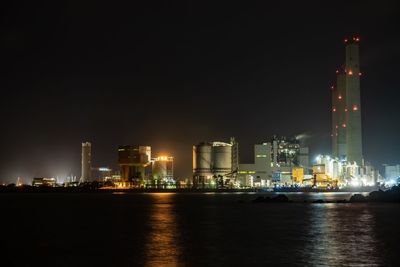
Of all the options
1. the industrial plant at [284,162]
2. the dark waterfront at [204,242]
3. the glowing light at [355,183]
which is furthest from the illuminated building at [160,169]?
the dark waterfront at [204,242]

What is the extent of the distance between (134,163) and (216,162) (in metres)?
29.1

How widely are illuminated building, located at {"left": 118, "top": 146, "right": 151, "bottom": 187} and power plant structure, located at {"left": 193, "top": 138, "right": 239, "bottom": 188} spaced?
65.7ft

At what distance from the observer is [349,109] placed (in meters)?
144

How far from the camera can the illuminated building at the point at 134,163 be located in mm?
187625

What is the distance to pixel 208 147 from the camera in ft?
570

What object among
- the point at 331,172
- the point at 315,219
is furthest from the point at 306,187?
the point at 315,219

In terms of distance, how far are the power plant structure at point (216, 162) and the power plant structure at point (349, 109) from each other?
1221 inches

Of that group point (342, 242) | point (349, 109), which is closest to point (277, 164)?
point (349, 109)

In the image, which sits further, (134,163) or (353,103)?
(134,163)

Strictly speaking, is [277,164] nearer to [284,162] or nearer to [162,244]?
[284,162]

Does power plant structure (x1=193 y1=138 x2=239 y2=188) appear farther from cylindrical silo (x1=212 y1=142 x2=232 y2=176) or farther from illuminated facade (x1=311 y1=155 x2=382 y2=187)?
illuminated facade (x1=311 y1=155 x2=382 y2=187)

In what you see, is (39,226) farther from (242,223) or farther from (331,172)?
(331,172)

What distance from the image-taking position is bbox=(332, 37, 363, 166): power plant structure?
Result: 143875mm

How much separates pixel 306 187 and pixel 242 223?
405 feet
